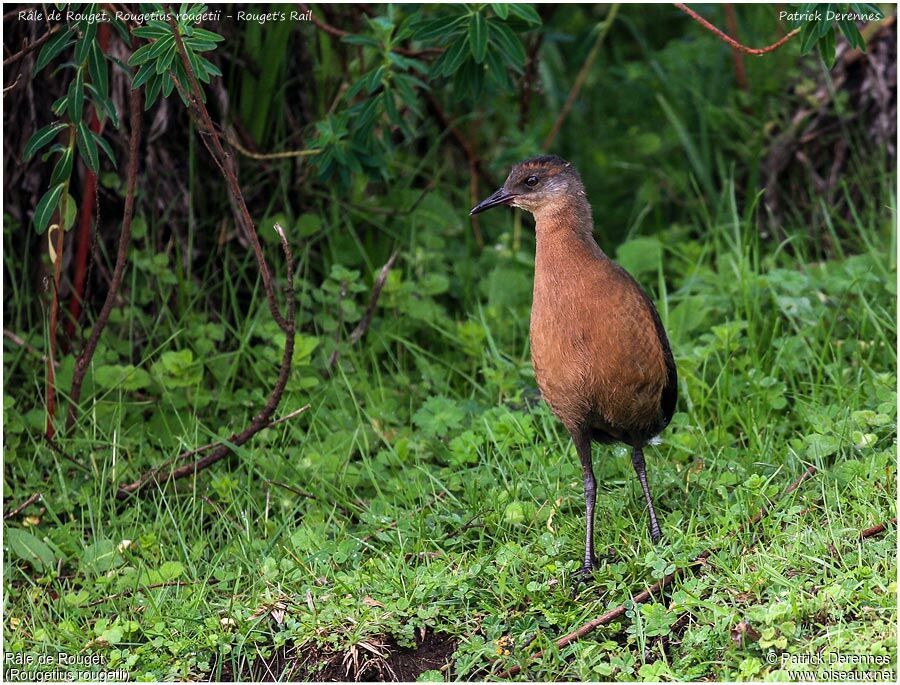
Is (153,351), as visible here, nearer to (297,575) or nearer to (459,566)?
(297,575)

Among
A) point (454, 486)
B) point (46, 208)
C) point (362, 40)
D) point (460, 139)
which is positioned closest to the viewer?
point (46, 208)

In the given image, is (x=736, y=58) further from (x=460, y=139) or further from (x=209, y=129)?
(x=209, y=129)

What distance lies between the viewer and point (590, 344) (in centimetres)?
363

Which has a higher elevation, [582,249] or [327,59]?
[327,59]

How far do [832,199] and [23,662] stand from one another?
4.48m

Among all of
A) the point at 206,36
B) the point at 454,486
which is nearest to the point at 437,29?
the point at 206,36

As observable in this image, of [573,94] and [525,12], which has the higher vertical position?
[525,12]

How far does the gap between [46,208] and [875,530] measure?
9.87 ft

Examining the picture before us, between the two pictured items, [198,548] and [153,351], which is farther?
[153,351]

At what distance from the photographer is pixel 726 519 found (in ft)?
12.2

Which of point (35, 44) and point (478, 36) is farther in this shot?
point (478, 36)

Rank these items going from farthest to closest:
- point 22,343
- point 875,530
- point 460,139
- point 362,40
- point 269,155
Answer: point 460,139, point 269,155, point 22,343, point 362,40, point 875,530

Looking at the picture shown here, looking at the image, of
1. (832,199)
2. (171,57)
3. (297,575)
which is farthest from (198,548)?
(832,199)

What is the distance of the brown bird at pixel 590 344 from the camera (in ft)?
11.9
